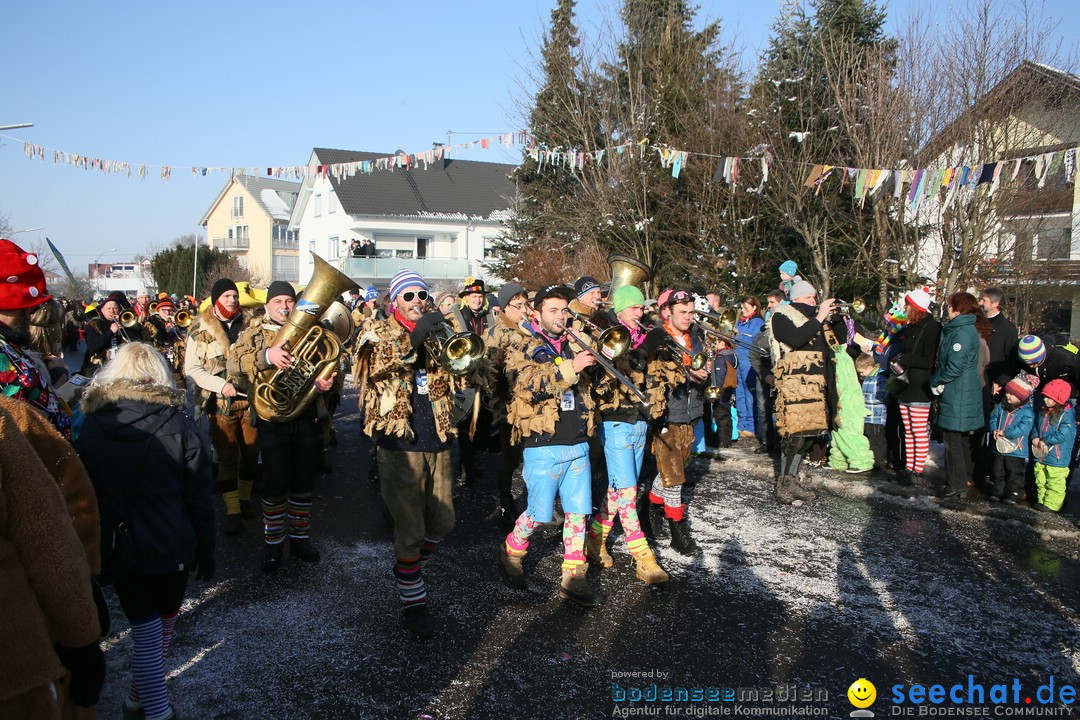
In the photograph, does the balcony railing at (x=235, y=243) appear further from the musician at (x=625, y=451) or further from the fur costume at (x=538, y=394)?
the fur costume at (x=538, y=394)

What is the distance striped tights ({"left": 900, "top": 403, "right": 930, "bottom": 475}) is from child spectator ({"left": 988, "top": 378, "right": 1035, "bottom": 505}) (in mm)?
723

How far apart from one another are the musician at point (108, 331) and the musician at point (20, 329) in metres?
5.54

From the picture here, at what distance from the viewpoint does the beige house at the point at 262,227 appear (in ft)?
176

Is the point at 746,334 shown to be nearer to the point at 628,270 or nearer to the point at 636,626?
the point at 628,270

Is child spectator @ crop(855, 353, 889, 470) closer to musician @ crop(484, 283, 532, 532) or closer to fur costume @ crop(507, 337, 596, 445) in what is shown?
musician @ crop(484, 283, 532, 532)

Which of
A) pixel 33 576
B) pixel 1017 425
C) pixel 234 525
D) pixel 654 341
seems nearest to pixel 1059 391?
pixel 1017 425

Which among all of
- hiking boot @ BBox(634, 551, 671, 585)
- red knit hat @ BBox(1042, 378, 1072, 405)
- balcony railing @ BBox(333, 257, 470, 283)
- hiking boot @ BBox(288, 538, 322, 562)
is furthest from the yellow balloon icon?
balcony railing @ BBox(333, 257, 470, 283)

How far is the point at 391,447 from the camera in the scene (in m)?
4.50

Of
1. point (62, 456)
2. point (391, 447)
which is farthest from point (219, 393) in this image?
point (62, 456)

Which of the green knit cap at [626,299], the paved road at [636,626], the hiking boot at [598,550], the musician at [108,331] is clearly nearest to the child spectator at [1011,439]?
the paved road at [636,626]

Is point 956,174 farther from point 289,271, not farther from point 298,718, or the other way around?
point 289,271

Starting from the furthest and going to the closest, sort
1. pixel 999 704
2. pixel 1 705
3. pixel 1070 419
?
pixel 1070 419 < pixel 999 704 < pixel 1 705

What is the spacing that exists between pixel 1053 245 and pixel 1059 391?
8650 millimetres

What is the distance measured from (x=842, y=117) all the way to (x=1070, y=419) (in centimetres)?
1000
